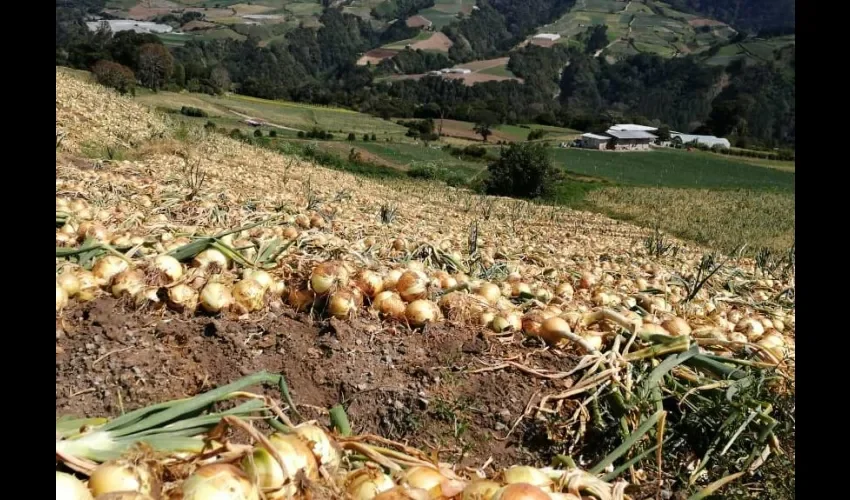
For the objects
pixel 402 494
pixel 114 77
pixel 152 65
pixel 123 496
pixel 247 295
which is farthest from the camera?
pixel 152 65

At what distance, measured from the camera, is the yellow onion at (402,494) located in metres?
1.43

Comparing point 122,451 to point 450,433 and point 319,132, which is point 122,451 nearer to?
point 450,433

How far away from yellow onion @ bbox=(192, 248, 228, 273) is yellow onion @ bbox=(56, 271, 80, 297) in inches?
23.2

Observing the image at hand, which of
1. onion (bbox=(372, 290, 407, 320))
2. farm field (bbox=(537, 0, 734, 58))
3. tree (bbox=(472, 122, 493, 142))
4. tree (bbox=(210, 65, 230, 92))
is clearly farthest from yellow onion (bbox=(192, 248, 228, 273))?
farm field (bbox=(537, 0, 734, 58))

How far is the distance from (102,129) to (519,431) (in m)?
14.4

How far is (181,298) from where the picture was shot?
2633mm

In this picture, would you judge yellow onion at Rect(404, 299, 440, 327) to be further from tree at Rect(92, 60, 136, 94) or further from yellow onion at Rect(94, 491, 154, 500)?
tree at Rect(92, 60, 136, 94)

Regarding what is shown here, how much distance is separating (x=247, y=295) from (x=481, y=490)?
160 centimetres

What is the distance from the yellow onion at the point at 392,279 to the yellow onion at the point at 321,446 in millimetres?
1434

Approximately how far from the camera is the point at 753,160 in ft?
217

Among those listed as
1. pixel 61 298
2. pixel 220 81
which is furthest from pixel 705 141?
pixel 61 298

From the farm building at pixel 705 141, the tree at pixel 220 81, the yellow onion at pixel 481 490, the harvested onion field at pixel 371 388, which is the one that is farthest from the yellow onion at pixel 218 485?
the farm building at pixel 705 141

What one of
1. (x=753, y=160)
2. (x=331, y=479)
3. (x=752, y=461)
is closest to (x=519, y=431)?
(x=752, y=461)

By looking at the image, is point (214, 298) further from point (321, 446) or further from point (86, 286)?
point (321, 446)
